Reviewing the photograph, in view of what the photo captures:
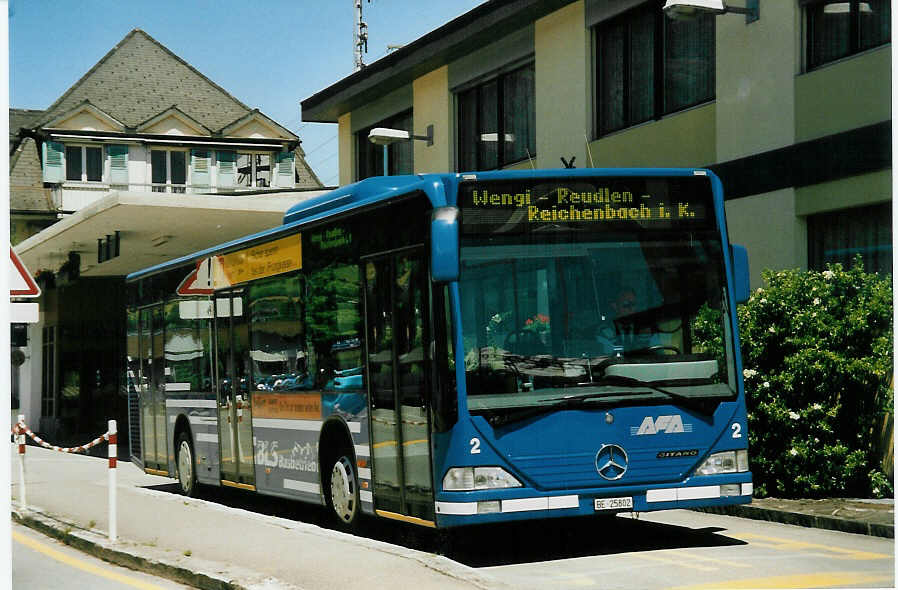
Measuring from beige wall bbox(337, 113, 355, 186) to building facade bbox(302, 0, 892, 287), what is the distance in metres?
0.04

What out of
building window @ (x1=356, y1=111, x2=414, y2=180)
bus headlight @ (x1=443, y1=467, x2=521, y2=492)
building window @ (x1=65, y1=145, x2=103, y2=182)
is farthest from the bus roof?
building window @ (x1=356, y1=111, x2=414, y2=180)

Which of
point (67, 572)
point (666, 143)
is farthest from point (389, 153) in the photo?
point (67, 572)

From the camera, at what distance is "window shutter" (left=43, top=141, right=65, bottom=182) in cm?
1833

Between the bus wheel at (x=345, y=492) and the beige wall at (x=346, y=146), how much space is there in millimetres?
13660

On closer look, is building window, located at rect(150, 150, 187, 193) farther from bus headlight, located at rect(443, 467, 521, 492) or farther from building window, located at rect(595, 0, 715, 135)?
bus headlight, located at rect(443, 467, 521, 492)

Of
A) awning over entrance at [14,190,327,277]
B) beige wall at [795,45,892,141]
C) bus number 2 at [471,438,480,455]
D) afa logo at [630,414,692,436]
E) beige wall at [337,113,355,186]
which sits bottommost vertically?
bus number 2 at [471,438,480,455]

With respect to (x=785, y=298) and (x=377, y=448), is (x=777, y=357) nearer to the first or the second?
(x=785, y=298)

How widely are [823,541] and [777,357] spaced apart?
107 inches

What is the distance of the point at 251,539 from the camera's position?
1142 centimetres

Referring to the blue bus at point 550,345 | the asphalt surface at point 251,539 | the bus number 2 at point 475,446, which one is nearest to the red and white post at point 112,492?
the asphalt surface at point 251,539

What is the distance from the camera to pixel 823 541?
11391 millimetres

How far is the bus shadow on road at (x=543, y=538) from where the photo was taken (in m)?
10.9

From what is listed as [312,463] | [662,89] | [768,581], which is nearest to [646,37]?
[662,89]

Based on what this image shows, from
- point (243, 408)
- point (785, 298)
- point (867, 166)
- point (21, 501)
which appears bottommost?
point (21, 501)
